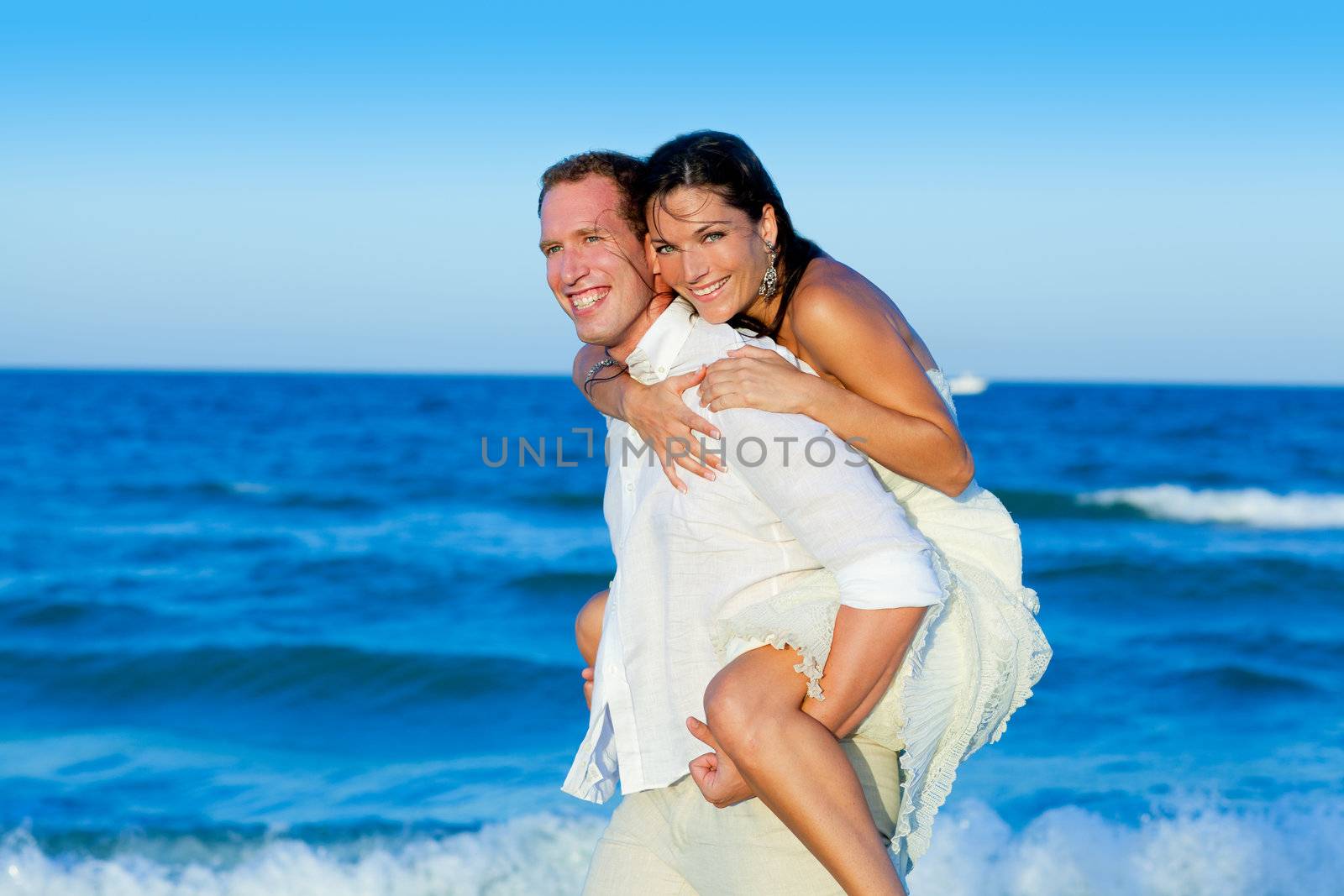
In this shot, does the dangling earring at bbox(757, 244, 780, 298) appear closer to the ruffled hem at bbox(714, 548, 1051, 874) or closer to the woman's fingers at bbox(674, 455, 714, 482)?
the woman's fingers at bbox(674, 455, 714, 482)

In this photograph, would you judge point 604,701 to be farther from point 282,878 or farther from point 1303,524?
point 1303,524

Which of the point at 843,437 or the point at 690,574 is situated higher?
the point at 843,437

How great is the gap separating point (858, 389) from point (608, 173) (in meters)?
0.77

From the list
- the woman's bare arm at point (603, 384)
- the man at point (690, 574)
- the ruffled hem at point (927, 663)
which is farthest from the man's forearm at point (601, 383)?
the ruffled hem at point (927, 663)

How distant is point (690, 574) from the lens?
2.34 meters

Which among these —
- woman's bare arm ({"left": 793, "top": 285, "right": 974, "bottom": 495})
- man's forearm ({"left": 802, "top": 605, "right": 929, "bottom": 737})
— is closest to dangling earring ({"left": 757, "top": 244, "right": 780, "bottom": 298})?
woman's bare arm ({"left": 793, "top": 285, "right": 974, "bottom": 495})

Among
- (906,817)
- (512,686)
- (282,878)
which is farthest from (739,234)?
(512,686)

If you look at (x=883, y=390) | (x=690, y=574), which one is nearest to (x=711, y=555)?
(x=690, y=574)

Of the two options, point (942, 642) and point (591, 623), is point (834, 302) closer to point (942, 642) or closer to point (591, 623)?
point (942, 642)

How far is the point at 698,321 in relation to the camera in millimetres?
2693

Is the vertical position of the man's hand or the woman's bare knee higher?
the woman's bare knee

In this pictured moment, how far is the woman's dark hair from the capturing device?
106 inches

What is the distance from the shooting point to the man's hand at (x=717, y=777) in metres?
2.22

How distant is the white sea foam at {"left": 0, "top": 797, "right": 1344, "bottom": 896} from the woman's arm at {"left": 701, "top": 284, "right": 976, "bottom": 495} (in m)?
3.40
